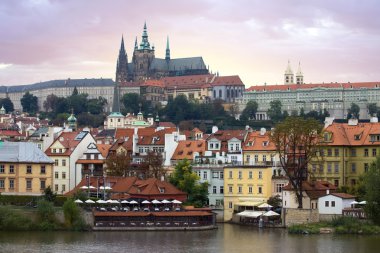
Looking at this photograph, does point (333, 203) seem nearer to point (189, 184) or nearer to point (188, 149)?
point (189, 184)

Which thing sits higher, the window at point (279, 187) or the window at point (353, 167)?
the window at point (353, 167)

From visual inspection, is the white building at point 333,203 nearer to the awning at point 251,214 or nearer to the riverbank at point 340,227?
the riverbank at point 340,227

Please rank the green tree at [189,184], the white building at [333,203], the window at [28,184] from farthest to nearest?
the window at [28,184]
the green tree at [189,184]
the white building at [333,203]

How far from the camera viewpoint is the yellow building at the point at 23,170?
77562 mm

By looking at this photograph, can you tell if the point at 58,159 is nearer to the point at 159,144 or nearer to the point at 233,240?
the point at 159,144

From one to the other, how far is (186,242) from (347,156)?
22.6 metres

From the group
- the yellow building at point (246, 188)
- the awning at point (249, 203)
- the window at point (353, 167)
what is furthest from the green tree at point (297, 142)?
the window at point (353, 167)

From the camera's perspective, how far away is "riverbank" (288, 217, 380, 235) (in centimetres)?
6644

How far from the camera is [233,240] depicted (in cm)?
6328

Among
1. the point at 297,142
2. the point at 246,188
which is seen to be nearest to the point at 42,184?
the point at 246,188

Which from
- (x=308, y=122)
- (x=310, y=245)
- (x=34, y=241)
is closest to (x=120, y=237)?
(x=34, y=241)

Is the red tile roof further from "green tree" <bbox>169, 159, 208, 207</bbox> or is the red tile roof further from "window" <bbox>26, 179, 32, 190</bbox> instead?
"window" <bbox>26, 179, 32, 190</bbox>

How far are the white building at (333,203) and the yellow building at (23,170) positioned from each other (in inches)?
843

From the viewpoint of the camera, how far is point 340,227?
6750 cm
